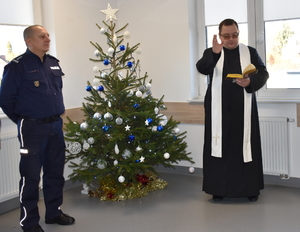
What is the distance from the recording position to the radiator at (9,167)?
12.3 ft

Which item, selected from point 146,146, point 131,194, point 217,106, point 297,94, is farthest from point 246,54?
point 131,194

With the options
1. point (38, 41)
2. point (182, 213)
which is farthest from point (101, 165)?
point (38, 41)

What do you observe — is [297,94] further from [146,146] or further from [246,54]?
[146,146]

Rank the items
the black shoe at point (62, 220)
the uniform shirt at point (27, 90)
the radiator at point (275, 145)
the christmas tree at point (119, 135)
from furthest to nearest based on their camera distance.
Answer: the radiator at point (275, 145)
the christmas tree at point (119, 135)
the black shoe at point (62, 220)
the uniform shirt at point (27, 90)

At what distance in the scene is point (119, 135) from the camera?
12.7 feet

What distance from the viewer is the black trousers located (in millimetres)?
3127

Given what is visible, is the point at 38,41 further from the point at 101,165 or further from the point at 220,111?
the point at 220,111

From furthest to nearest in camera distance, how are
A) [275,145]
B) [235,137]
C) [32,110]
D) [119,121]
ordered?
[275,145], [119,121], [235,137], [32,110]

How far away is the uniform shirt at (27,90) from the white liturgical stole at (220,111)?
1503mm

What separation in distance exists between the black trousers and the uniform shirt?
9 cm

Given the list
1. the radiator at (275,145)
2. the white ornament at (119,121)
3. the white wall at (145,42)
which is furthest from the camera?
the white wall at (145,42)

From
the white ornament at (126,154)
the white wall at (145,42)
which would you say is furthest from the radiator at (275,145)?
the white ornament at (126,154)

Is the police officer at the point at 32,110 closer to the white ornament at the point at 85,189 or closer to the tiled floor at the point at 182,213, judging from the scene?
the tiled floor at the point at 182,213

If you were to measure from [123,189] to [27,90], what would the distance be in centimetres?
155
